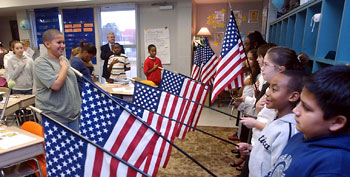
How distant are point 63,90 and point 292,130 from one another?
6.13ft

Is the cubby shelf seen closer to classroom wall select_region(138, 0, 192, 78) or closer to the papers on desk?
the papers on desk

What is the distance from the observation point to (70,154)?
3.51 ft

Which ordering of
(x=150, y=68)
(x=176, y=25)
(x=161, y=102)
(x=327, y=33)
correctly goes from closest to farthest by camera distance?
(x=327, y=33)
(x=161, y=102)
(x=150, y=68)
(x=176, y=25)

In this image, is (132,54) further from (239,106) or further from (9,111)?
(239,106)

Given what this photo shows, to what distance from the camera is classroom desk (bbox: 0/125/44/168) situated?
151cm

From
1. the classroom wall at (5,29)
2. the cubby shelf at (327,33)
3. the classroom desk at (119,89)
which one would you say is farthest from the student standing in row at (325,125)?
the classroom wall at (5,29)

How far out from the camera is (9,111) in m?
2.84

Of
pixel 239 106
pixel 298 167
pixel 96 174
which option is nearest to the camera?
pixel 298 167

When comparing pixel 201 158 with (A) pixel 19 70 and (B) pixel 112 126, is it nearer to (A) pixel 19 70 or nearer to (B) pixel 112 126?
(B) pixel 112 126

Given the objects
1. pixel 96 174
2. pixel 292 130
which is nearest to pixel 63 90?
pixel 96 174

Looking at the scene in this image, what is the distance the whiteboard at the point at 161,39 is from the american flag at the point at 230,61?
3.86 meters

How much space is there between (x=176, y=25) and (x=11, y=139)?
15.9 ft

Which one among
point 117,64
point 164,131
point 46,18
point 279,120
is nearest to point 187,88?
point 164,131

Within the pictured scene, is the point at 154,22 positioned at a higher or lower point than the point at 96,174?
higher
